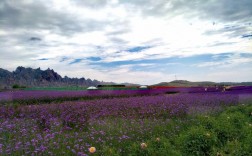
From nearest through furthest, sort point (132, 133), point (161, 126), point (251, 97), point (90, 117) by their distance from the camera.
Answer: point (132, 133), point (161, 126), point (90, 117), point (251, 97)

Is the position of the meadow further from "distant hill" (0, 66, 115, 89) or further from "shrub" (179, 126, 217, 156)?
"distant hill" (0, 66, 115, 89)

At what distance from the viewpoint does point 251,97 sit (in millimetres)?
14359

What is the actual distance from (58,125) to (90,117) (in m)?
1.42

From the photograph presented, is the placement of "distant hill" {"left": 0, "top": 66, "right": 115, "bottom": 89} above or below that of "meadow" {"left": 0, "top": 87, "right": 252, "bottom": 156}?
above

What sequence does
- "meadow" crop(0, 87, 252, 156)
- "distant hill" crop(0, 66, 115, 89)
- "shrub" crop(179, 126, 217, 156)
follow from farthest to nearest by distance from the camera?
"distant hill" crop(0, 66, 115, 89)
"shrub" crop(179, 126, 217, 156)
"meadow" crop(0, 87, 252, 156)

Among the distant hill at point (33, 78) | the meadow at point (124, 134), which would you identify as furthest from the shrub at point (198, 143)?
the distant hill at point (33, 78)

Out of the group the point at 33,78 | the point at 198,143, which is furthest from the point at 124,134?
the point at 33,78

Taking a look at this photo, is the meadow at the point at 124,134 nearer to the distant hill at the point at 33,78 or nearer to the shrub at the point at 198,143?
the shrub at the point at 198,143

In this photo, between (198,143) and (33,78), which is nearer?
(198,143)

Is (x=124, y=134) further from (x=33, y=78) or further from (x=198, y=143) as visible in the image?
(x=33, y=78)

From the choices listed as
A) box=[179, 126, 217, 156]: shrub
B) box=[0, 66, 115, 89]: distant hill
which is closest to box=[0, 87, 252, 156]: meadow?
box=[179, 126, 217, 156]: shrub

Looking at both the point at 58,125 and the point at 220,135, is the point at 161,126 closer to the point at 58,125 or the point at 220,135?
the point at 220,135

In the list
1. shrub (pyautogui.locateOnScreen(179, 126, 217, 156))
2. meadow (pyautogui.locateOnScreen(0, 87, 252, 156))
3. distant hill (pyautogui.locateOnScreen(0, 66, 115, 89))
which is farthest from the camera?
distant hill (pyautogui.locateOnScreen(0, 66, 115, 89))

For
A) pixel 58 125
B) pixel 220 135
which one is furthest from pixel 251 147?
pixel 58 125
